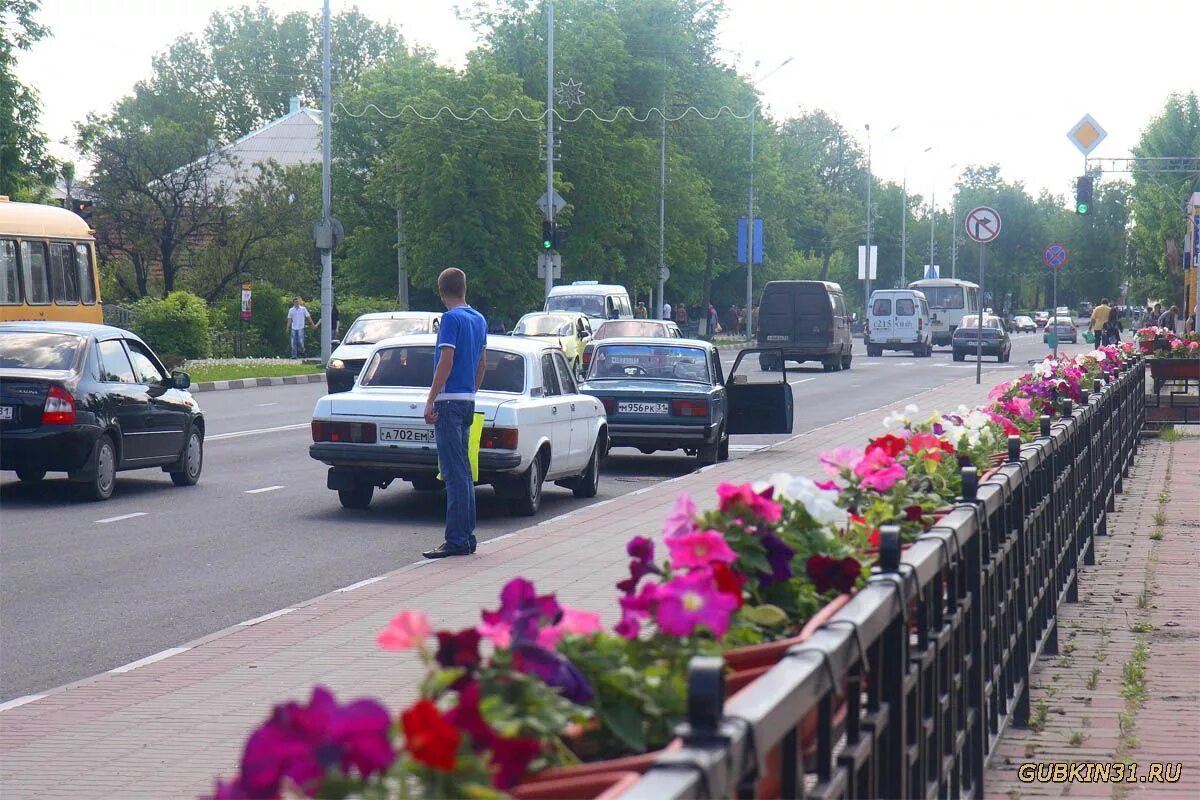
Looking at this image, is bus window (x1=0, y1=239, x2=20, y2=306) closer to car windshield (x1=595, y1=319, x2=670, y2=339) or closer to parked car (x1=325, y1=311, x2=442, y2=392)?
parked car (x1=325, y1=311, x2=442, y2=392)

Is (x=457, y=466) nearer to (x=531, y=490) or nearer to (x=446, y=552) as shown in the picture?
(x=446, y=552)

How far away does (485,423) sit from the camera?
13562 mm

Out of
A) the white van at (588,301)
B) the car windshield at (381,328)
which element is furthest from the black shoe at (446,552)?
the white van at (588,301)

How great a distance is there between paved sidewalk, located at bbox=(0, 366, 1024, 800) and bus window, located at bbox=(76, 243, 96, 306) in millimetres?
16841

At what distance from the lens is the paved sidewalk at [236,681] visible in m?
5.73

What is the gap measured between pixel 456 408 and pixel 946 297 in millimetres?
65186

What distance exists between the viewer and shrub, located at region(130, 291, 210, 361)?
4138cm

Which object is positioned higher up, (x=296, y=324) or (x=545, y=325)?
(x=545, y=325)

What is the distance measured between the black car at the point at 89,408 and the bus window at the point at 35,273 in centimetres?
1004

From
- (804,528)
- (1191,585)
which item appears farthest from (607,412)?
(804,528)

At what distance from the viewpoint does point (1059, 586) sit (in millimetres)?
7500

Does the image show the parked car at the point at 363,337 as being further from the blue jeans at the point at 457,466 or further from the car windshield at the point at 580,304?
the blue jeans at the point at 457,466

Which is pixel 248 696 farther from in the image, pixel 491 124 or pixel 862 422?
pixel 491 124

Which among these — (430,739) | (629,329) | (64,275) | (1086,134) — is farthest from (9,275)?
(430,739)
